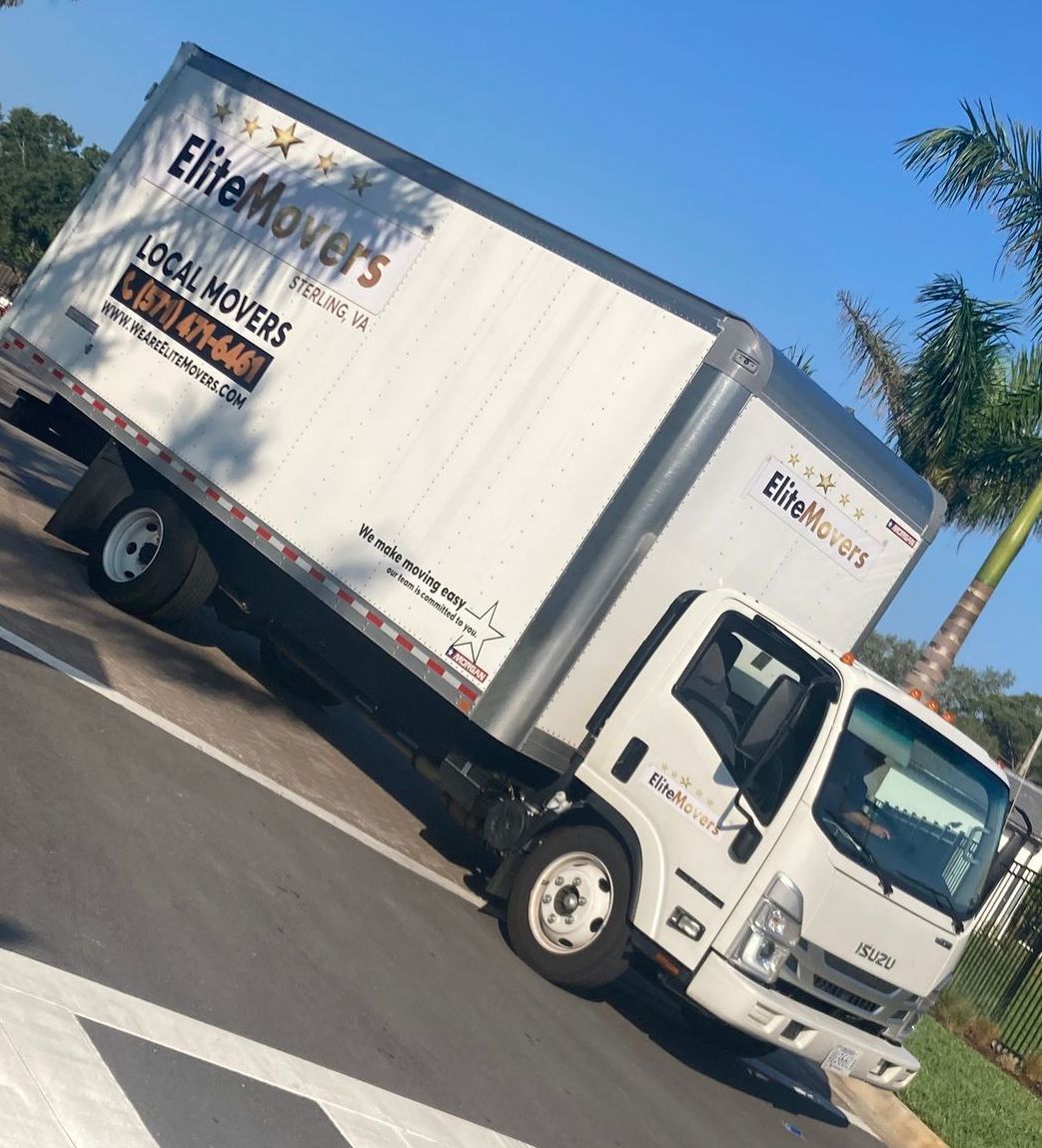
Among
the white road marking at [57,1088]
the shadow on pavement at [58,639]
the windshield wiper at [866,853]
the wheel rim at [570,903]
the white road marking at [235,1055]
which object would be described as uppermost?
the windshield wiper at [866,853]

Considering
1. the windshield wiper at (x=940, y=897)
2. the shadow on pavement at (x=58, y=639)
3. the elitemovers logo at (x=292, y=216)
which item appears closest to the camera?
the windshield wiper at (x=940, y=897)

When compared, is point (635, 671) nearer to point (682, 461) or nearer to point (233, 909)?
point (682, 461)

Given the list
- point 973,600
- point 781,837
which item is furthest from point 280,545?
point 973,600

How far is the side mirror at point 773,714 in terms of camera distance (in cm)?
818

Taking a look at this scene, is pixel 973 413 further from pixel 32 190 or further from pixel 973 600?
pixel 32 190

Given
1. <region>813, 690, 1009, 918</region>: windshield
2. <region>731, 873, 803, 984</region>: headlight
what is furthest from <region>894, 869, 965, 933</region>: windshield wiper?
<region>731, 873, 803, 984</region>: headlight

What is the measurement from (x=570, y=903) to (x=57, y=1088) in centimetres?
473

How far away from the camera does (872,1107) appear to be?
11.0 metres

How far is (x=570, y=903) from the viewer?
899 centimetres

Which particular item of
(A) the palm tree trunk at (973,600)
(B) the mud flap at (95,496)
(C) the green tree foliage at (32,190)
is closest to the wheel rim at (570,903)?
(B) the mud flap at (95,496)

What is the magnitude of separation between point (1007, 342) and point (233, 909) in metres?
12.0

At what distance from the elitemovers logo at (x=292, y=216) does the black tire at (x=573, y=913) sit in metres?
3.97

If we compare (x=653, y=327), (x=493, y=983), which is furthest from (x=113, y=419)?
(x=493, y=983)

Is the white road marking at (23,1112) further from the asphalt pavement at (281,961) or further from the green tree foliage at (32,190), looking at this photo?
the green tree foliage at (32,190)
